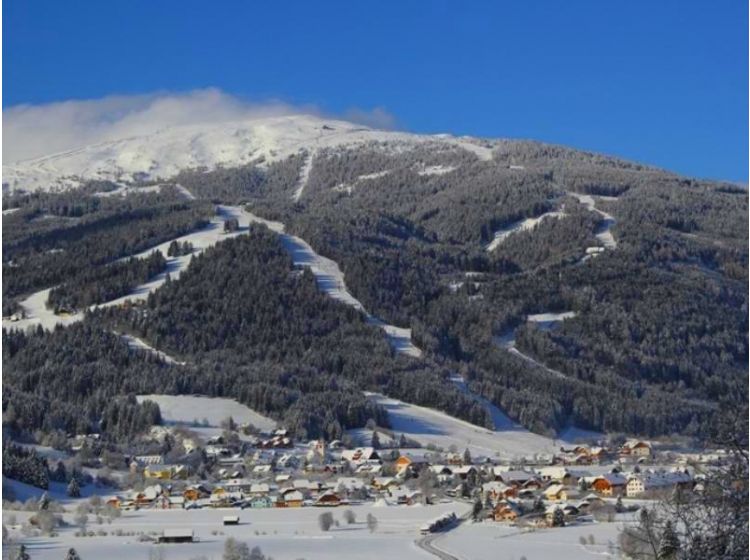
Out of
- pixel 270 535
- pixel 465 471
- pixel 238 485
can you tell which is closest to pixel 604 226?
pixel 465 471

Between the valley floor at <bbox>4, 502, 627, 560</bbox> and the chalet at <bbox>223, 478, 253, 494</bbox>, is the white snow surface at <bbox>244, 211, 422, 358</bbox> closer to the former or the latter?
the chalet at <bbox>223, 478, 253, 494</bbox>

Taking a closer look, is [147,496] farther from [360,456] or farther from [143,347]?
[143,347]

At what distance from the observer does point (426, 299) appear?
13925 centimetres

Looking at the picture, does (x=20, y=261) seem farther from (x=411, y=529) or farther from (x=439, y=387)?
(x=411, y=529)

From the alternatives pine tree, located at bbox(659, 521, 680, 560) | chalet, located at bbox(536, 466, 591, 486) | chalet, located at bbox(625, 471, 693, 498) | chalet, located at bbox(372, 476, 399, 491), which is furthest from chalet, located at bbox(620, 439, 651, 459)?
pine tree, located at bbox(659, 521, 680, 560)

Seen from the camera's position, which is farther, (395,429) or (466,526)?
(395,429)

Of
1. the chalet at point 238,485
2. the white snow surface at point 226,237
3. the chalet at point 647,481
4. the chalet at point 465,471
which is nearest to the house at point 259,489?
the chalet at point 238,485

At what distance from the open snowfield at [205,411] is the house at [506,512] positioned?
45222 mm

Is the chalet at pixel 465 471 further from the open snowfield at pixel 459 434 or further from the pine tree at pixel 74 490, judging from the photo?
the pine tree at pixel 74 490

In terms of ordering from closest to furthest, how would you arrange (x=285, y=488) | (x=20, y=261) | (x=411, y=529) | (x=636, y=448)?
(x=411, y=529), (x=285, y=488), (x=636, y=448), (x=20, y=261)

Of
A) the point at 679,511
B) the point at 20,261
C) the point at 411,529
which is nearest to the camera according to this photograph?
the point at 679,511

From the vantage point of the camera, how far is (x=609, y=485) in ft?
213

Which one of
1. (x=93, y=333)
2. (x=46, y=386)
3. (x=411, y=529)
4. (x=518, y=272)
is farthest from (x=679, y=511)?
(x=518, y=272)

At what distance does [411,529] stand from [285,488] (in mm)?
22710
